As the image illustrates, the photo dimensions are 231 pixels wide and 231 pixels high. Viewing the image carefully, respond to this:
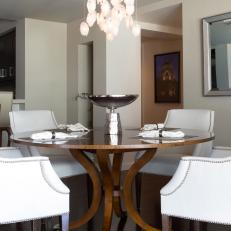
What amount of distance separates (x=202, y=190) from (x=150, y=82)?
241 inches

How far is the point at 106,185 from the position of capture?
2.39m

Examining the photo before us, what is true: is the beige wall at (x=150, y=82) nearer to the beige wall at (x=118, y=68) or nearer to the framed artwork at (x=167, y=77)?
the framed artwork at (x=167, y=77)

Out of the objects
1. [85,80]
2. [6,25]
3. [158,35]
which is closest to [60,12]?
[85,80]

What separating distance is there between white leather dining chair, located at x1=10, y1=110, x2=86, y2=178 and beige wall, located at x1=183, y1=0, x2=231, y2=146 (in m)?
2.08

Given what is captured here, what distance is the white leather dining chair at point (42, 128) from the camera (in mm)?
2576

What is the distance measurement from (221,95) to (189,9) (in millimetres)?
1306

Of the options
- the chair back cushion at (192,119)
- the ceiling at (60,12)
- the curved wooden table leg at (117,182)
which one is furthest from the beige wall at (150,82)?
the curved wooden table leg at (117,182)

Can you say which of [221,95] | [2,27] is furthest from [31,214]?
[2,27]

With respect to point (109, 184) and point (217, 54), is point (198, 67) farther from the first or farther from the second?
point (109, 184)

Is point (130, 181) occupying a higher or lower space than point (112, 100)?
lower

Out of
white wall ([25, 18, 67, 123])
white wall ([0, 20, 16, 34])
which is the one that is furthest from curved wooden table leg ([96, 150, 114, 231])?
white wall ([0, 20, 16, 34])

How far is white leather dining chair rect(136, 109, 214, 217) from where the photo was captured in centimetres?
262

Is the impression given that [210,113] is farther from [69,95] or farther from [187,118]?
[69,95]

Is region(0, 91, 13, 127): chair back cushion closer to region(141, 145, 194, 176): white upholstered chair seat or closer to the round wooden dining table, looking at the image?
the round wooden dining table
